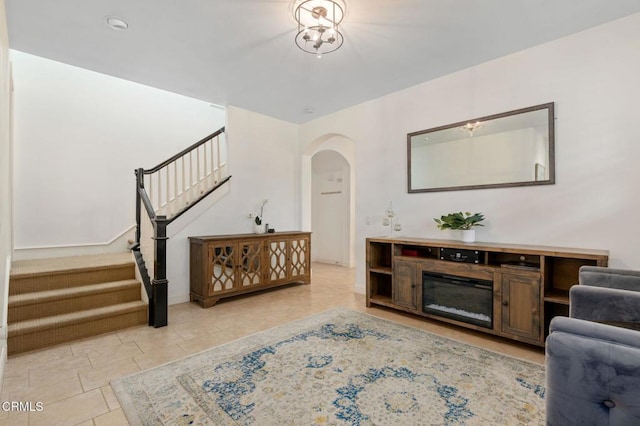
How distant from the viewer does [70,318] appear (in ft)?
9.45

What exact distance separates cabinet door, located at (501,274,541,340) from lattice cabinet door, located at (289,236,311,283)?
3.05m

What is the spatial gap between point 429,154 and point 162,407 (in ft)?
12.2

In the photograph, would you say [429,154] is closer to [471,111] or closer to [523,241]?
[471,111]

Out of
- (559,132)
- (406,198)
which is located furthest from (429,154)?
(559,132)

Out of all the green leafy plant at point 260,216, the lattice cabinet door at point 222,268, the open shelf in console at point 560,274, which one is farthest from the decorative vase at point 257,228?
the open shelf in console at point 560,274

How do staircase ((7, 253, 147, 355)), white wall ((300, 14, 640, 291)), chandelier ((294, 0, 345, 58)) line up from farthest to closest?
staircase ((7, 253, 147, 355))
white wall ((300, 14, 640, 291))
chandelier ((294, 0, 345, 58))

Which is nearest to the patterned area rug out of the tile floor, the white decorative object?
the tile floor

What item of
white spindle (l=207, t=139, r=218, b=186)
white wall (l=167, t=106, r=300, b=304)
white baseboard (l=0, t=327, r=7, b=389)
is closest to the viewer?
white baseboard (l=0, t=327, r=7, b=389)

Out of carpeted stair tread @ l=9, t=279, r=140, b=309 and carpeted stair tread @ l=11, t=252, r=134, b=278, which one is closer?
carpeted stair tread @ l=9, t=279, r=140, b=309

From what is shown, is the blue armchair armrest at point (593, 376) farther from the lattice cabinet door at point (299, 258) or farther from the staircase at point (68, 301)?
the lattice cabinet door at point (299, 258)

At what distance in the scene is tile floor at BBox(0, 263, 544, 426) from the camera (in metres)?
1.90

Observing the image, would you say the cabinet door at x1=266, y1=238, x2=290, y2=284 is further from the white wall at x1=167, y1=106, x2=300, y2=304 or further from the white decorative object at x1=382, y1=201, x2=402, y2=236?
the white decorative object at x1=382, y1=201, x2=402, y2=236

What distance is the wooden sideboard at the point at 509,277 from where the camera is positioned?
2617mm

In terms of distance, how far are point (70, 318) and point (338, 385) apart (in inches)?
105
